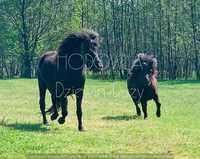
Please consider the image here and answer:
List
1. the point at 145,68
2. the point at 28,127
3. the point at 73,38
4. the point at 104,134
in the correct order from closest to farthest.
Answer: the point at 104,134
the point at 73,38
the point at 28,127
the point at 145,68

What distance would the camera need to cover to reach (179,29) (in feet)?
238

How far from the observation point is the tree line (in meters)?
69.2

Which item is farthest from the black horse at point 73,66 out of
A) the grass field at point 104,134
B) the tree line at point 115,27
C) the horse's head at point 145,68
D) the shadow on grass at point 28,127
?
the tree line at point 115,27

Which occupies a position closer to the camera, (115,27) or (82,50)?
(82,50)

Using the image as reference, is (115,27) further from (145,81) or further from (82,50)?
(82,50)

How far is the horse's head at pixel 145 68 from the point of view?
62.2 ft

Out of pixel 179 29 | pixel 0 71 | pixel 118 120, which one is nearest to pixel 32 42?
pixel 0 71

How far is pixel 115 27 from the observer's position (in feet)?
236

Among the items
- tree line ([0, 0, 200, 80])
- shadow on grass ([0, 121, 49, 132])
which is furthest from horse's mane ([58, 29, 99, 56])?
tree line ([0, 0, 200, 80])

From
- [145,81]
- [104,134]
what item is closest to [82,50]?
[104,134]

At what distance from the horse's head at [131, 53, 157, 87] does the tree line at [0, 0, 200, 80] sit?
47.1m

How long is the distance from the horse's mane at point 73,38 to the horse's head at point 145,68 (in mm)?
4460

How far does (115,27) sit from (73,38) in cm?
5713

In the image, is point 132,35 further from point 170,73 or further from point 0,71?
point 0,71
